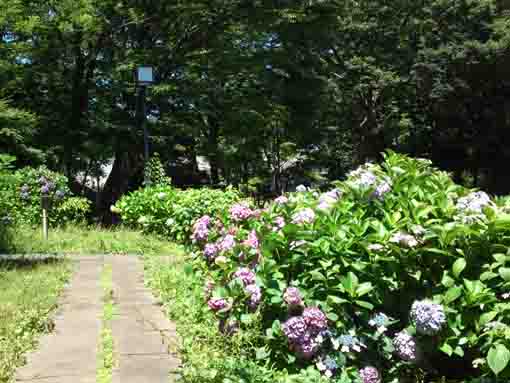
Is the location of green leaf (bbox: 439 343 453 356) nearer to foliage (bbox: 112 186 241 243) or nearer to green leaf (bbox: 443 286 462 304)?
green leaf (bbox: 443 286 462 304)

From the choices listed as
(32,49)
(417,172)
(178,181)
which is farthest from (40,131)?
(417,172)

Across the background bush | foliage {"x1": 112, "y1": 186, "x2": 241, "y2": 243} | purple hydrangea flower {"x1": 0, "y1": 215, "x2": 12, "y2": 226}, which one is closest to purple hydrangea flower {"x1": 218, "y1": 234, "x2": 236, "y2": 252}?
foliage {"x1": 112, "y1": 186, "x2": 241, "y2": 243}

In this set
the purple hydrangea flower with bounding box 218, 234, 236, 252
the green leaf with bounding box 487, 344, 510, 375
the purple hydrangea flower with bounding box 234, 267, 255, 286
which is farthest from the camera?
the purple hydrangea flower with bounding box 218, 234, 236, 252

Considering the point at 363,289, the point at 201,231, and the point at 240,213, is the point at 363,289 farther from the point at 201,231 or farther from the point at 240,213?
the point at 201,231

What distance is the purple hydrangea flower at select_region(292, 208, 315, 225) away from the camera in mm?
3330

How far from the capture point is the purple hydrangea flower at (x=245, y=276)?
3.29 m

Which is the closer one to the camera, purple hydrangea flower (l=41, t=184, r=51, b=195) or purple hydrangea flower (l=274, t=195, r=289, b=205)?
purple hydrangea flower (l=274, t=195, r=289, b=205)

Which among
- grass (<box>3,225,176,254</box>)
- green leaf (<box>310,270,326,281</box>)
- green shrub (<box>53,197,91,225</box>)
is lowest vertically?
grass (<box>3,225,176,254</box>)

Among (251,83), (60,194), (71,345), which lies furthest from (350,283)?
(251,83)

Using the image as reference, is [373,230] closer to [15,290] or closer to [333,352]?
[333,352]

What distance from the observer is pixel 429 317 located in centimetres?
282

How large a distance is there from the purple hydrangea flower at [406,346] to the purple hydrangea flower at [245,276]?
2.68ft

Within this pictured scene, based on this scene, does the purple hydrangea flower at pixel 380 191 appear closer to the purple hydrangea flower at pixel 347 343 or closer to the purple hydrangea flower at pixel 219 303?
the purple hydrangea flower at pixel 347 343

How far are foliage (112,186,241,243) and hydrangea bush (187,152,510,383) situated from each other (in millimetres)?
3898
